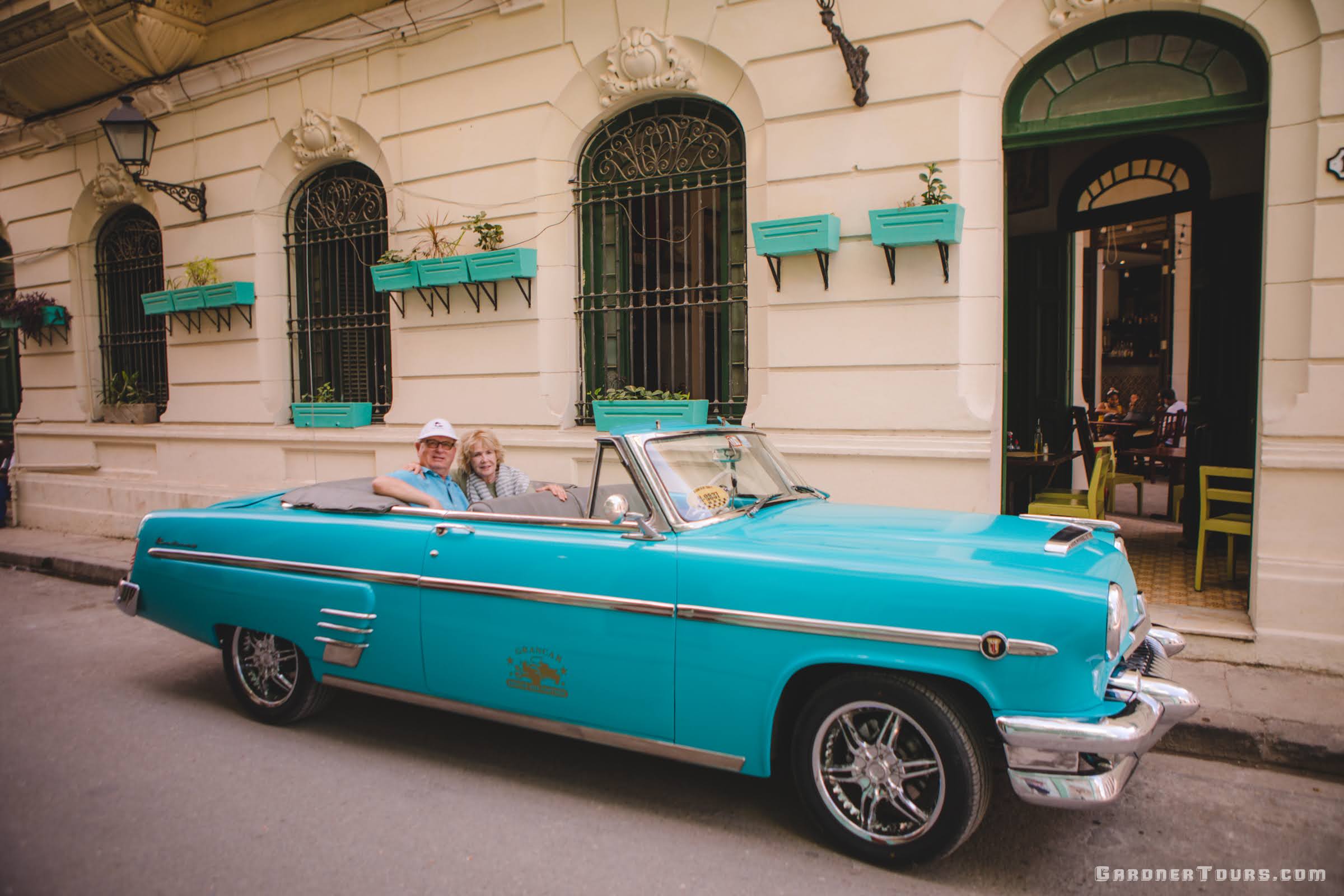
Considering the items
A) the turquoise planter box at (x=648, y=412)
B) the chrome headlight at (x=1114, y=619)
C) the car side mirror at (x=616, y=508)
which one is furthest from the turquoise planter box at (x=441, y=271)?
the chrome headlight at (x=1114, y=619)

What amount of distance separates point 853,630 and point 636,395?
461 cm

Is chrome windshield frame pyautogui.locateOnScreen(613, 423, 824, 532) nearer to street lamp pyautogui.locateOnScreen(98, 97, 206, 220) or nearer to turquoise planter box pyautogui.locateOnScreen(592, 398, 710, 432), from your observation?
turquoise planter box pyautogui.locateOnScreen(592, 398, 710, 432)

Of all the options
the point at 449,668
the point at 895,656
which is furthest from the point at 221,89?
the point at 895,656

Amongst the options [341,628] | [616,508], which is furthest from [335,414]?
[616,508]

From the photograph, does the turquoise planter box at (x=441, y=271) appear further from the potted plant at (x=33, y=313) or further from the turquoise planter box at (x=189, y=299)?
the potted plant at (x=33, y=313)

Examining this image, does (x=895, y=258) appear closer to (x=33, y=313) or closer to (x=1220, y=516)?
(x=1220, y=516)

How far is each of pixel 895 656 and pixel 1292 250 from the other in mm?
4240

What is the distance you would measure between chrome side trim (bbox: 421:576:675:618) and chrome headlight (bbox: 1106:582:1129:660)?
1.54 metres

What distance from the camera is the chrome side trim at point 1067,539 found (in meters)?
3.23

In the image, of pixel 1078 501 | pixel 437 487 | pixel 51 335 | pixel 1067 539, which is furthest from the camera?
pixel 51 335

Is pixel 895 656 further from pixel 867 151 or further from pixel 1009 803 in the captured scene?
pixel 867 151

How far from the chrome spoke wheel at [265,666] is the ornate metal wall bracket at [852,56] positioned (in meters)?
5.21

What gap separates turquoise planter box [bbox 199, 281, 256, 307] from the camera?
9227 millimetres

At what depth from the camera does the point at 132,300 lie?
1111cm
